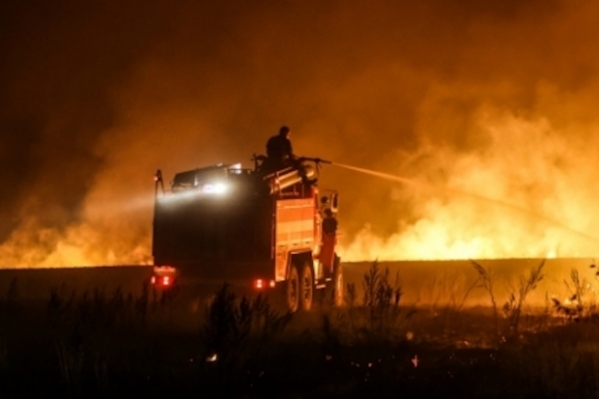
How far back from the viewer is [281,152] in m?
20.5

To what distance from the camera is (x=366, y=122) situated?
3944 cm

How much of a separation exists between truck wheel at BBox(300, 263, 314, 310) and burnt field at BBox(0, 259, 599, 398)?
89.8 inches

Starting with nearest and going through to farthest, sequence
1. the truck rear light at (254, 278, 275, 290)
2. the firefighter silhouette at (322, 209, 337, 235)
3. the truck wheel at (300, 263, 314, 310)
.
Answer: the truck rear light at (254, 278, 275, 290), the truck wheel at (300, 263, 314, 310), the firefighter silhouette at (322, 209, 337, 235)

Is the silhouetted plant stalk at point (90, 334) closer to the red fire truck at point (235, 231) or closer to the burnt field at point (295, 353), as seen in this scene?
the burnt field at point (295, 353)

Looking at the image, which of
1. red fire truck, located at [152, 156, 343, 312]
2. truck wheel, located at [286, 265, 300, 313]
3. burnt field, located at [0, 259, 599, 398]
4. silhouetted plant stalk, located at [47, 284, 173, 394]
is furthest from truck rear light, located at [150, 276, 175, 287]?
silhouetted plant stalk, located at [47, 284, 173, 394]

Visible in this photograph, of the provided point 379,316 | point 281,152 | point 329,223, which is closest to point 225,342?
point 379,316

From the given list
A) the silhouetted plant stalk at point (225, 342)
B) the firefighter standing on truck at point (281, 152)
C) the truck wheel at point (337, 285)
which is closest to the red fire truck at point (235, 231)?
the firefighter standing on truck at point (281, 152)

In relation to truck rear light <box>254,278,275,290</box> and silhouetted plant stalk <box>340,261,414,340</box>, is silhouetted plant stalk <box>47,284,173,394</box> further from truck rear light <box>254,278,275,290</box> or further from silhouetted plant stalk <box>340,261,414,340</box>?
truck rear light <box>254,278,275,290</box>

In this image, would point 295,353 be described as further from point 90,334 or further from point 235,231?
point 235,231

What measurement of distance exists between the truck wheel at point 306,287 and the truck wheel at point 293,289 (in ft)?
0.35

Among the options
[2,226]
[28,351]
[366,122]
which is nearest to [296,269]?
[28,351]

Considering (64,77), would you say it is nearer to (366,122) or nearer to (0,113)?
(0,113)

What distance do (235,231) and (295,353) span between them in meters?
6.98

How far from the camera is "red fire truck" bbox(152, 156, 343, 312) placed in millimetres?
18969
